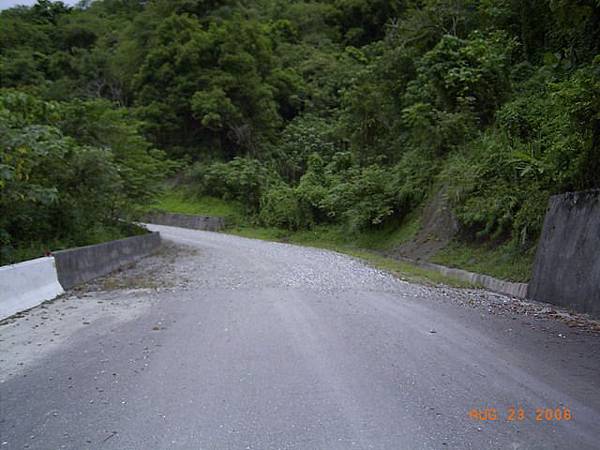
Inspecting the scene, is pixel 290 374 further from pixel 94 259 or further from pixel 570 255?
pixel 94 259

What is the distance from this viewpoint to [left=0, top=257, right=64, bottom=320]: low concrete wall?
27.0ft

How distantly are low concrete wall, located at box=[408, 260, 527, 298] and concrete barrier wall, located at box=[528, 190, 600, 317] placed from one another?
1.40ft

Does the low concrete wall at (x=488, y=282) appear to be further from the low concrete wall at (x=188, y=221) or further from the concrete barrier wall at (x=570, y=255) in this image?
the low concrete wall at (x=188, y=221)

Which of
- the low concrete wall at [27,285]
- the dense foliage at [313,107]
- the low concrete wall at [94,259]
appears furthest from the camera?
the dense foliage at [313,107]

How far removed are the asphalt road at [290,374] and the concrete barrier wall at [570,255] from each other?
3.43ft

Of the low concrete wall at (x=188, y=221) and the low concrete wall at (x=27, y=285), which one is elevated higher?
the low concrete wall at (x=27, y=285)

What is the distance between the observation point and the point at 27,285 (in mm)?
8969

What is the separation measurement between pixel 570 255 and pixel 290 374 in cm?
654

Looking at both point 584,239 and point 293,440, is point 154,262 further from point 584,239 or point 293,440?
point 293,440

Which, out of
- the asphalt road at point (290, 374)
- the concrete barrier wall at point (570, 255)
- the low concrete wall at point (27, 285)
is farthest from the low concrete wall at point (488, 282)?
the low concrete wall at point (27, 285)

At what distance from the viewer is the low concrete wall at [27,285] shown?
823cm
